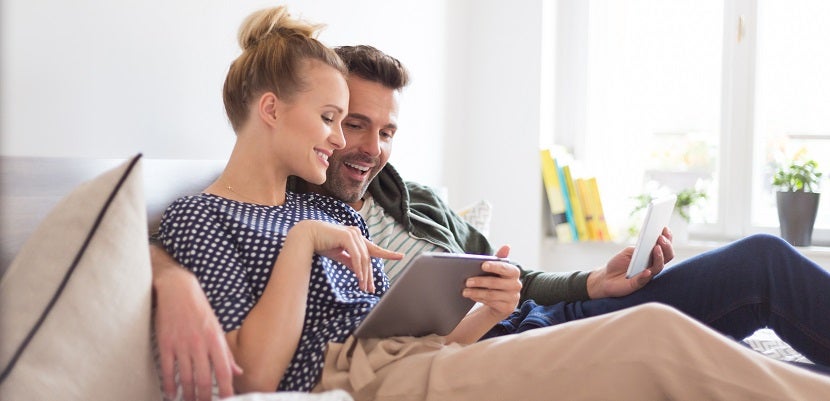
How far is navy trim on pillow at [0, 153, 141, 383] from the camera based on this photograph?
0.96 metres

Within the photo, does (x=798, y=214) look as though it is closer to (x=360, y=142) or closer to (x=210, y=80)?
(x=360, y=142)

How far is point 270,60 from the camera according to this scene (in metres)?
1.53

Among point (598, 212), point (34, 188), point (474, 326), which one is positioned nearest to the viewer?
point (34, 188)

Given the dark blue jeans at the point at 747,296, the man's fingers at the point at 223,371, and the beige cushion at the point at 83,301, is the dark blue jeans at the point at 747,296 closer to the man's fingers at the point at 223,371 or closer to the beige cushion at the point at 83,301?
the man's fingers at the point at 223,371

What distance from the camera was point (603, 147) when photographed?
11.9 ft

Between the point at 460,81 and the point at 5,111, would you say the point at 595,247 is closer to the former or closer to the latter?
the point at 460,81

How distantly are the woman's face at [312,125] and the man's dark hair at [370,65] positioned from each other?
269 mm

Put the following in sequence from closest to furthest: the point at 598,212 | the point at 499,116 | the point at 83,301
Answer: the point at 83,301 → the point at 598,212 → the point at 499,116

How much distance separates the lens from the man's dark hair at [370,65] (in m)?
1.85

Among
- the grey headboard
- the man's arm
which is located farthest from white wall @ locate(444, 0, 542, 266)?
the man's arm

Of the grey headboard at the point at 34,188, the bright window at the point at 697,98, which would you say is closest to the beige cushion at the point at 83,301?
the grey headboard at the point at 34,188

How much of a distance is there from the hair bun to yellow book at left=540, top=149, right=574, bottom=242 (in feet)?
6.46

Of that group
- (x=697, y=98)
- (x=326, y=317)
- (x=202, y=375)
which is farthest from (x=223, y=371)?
(x=697, y=98)

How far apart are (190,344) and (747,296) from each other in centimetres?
119
